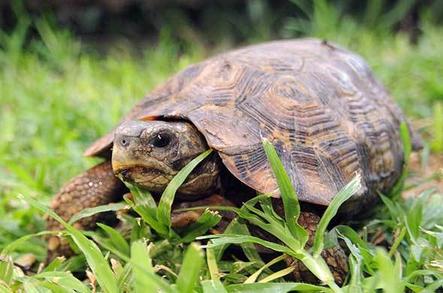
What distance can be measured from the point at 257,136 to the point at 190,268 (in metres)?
0.66

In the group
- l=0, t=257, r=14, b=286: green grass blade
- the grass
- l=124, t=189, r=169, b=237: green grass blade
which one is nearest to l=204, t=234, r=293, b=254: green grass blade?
the grass

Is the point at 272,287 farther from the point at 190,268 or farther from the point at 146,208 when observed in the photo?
the point at 146,208

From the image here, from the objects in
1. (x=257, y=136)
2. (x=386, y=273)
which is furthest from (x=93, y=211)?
(x=386, y=273)

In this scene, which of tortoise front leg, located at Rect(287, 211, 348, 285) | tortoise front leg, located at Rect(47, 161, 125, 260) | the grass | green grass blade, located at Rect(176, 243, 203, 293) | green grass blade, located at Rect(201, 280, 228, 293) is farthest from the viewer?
tortoise front leg, located at Rect(47, 161, 125, 260)

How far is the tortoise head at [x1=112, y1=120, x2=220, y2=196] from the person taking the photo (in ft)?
5.65

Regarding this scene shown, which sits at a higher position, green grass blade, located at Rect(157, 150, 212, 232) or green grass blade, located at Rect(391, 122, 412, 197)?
green grass blade, located at Rect(157, 150, 212, 232)

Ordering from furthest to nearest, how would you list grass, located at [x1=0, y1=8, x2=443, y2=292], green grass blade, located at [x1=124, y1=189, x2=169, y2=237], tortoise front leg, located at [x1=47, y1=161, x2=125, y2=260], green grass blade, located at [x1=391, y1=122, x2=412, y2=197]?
green grass blade, located at [x1=391, y1=122, x2=412, y2=197] < tortoise front leg, located at [x1=47, y1=161, x2=125, y2=260] < green grass blade, located at [x1=124, y1=189, x2=169, y2=237] < grass, located at [x1=0, y1=8, x2=443, y2=292]

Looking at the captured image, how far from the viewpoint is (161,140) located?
1.77m

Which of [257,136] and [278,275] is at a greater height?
[257,136]

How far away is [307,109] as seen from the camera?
2.01 metres

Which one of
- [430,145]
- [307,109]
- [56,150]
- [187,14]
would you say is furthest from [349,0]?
[307,109]

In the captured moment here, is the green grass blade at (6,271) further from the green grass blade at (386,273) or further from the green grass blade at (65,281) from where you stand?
the green grass blade at (386,273)

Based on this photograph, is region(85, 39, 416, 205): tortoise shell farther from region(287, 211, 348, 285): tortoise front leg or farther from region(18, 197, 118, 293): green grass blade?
region(18, 197, 118, 293): green grass blade

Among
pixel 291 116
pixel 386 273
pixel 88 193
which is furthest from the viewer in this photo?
pixel 88 193
